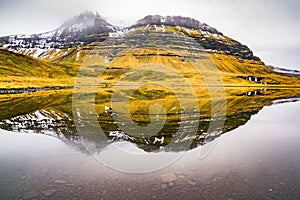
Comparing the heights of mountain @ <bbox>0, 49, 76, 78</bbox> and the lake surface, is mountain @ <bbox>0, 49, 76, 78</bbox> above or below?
above

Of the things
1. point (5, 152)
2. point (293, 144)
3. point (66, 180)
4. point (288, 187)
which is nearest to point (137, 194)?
point (66, 180)

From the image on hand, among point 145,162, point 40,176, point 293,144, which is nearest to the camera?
point 40,176

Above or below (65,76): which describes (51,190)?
below

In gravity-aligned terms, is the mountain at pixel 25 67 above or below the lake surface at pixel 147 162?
above

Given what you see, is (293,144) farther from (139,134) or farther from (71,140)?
(71,140)

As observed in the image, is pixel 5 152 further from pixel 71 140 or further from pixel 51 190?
pixel 51 190

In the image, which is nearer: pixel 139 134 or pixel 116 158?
pixel 116 158

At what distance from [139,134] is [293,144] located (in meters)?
12.7

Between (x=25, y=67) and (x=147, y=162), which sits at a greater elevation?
(x=25, y=67)

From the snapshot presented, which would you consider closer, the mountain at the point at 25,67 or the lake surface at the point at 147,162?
the lake surface at the point at 147,162

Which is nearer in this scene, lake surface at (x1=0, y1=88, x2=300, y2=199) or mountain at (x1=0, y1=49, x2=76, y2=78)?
lake surface at (x1=0, y1=88, x2=300, y2=199)

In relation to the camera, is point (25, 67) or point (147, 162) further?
point (25, 67)

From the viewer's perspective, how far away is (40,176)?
13125 mm

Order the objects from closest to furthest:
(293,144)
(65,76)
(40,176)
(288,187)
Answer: (288,187), (40,176), (293,144), (65,76)
